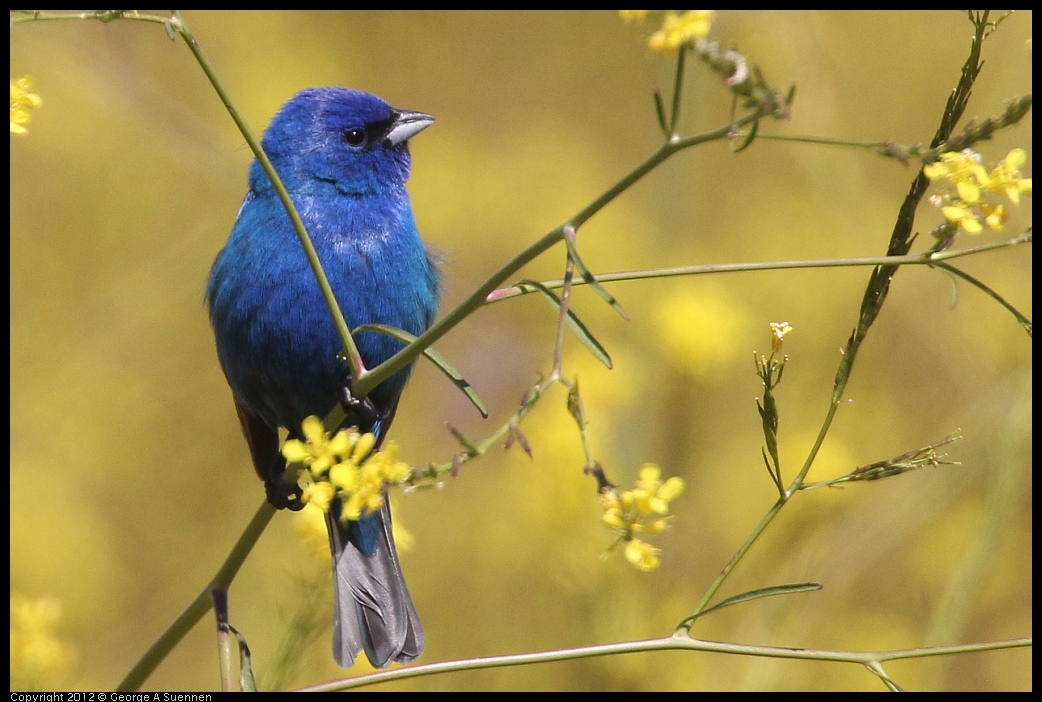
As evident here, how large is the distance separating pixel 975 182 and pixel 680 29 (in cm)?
57

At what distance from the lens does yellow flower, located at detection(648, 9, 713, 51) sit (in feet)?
5.24

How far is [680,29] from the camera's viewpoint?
1.61 metres

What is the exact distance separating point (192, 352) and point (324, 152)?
287 cm

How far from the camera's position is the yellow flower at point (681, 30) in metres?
1.60

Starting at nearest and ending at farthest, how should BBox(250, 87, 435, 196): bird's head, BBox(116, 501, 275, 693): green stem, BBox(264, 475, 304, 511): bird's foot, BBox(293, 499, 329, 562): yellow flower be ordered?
BBox(116, 501, 275, 693): green stem < BBox(293, 499, 329, 562): yellow flower < BBox(264, 475, 304, 511): bird's foot < BBox(250, 87, 435, 196): bird's head

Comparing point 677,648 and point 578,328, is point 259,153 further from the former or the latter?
point 677,648

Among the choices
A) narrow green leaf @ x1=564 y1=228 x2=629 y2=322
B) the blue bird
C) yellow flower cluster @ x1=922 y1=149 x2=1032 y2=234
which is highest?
the blue bird

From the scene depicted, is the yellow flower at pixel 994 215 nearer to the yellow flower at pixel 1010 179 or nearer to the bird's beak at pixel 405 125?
the yellow flower at pixel 1010 179

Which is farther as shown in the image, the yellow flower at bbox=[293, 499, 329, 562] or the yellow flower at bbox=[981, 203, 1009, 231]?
the yellow flower at bbox=[293, 499, 329, 562]

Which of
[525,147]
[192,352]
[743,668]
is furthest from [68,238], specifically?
[743,668]

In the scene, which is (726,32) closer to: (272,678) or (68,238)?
(272,678)

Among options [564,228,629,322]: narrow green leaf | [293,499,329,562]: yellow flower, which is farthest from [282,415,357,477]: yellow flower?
[293,499,329,562]: yellow flower

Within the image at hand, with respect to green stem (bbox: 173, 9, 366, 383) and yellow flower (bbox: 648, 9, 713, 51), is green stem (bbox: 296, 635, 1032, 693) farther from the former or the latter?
yellow flower (bbox: 648, 9, 713, 51)

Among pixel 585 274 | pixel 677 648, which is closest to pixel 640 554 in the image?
pixel 677 648
